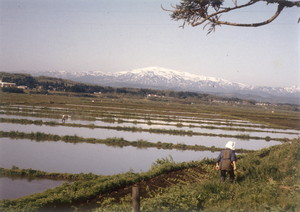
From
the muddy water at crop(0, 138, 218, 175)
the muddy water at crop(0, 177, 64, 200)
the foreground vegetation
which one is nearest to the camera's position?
the foreground vegetation

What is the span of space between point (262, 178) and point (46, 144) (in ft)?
45.2

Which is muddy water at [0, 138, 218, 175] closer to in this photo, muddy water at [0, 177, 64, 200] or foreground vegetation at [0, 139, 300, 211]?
muddy water at [0, 177, 64, 200]

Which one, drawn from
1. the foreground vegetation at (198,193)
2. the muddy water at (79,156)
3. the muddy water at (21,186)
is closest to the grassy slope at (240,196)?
the foreground vegetation at (198,193)

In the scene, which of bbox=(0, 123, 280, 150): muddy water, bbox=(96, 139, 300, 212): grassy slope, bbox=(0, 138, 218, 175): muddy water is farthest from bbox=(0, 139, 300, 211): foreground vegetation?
bbox=(0, 123, 280, 150): muddy water

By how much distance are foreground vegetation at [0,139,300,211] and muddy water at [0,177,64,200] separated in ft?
5.58

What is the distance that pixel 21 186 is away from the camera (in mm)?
11383

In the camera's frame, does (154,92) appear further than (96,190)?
Yes

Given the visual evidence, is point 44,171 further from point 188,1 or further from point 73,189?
point 188,1

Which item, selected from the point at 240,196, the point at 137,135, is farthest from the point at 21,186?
the point at 137,135

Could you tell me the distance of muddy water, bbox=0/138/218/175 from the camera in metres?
14.6

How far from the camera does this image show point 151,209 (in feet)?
21.0

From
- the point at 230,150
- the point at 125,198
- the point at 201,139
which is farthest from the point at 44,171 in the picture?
the point at 201,139

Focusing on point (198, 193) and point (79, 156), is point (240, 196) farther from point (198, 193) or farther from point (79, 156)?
point (79, 156)

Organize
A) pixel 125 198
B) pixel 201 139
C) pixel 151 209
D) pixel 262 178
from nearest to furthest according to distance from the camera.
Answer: pixel 151 209
pixel 125 198
pixel 262 178
pixel 201 139
